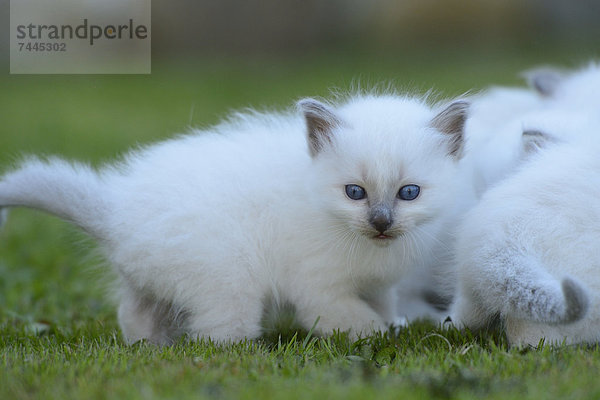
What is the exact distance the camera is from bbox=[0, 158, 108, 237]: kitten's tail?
361 centimetres

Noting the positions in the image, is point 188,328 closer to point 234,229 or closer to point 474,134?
point 234,229

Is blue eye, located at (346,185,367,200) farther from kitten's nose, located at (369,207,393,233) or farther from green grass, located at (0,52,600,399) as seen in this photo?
green grass, located at (0,52,600,399)

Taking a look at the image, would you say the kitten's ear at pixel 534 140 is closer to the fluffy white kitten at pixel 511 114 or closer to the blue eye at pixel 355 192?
the fluffy white kitten at pixel 511 114

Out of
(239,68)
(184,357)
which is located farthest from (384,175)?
(239,68)

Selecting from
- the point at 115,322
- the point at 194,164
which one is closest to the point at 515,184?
the point at 194,164

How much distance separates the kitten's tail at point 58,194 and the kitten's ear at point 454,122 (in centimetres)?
168

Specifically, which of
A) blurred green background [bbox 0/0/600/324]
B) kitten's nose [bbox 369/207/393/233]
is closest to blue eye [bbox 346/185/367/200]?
kitten's nose [bbox 369/207/393/233]

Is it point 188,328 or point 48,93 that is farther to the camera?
point 48,93

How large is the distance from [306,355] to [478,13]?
42.6 feet

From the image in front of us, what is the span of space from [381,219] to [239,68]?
985 cm

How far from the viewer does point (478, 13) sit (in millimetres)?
14836

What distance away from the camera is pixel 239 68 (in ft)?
42.1
